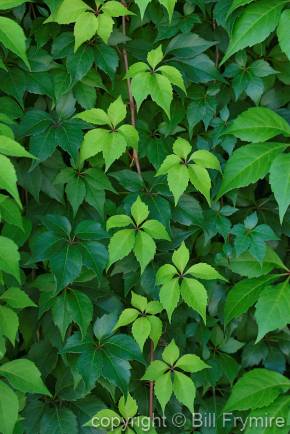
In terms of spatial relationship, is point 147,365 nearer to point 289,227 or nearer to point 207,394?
point 207,394

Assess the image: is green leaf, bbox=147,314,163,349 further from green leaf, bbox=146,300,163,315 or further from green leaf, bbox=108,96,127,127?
green leaf, bbox=108,96,127,127

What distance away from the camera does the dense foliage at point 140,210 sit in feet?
4.99

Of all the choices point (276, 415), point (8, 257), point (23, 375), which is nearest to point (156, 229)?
point (8, 257)

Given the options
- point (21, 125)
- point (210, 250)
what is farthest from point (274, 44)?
point (21, 125)

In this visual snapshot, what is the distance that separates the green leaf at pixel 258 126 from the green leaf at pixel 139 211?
11.0 inches

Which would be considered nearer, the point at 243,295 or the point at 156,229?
the point at 156,229

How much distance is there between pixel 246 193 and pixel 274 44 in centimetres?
44

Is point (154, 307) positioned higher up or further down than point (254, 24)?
further down

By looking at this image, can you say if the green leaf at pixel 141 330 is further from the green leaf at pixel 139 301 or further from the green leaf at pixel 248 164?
the green leaf at pixel 248 164

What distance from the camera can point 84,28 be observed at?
1516 millimetres

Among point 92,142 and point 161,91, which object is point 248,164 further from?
point 92,142

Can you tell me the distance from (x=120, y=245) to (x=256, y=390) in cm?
56

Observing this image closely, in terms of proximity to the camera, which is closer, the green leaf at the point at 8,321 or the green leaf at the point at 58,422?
the green leaf at the point at 8,321

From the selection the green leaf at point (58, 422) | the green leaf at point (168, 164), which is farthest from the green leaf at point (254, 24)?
the green leaf at point (58, 422)
